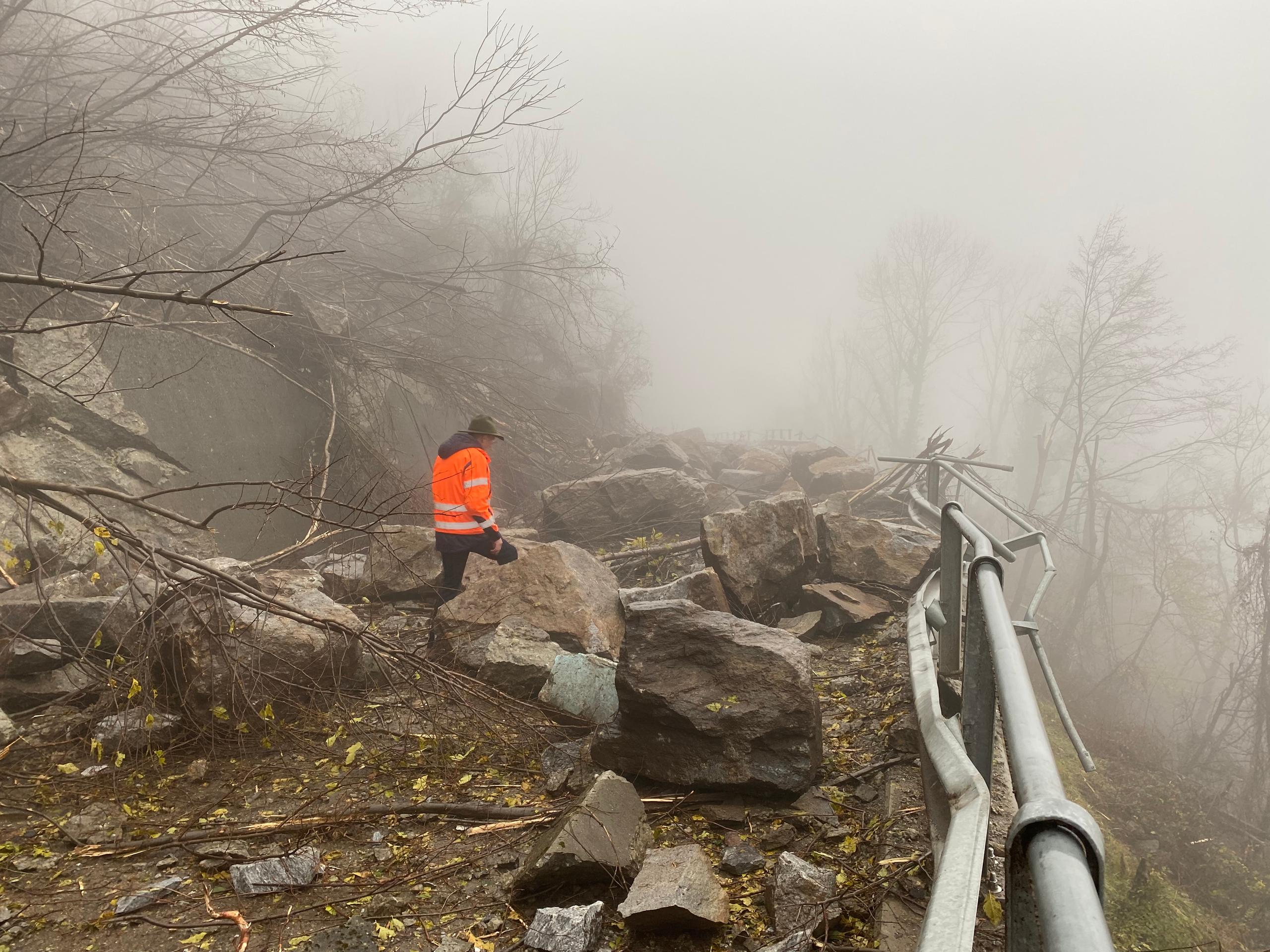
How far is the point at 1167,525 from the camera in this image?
24359mm

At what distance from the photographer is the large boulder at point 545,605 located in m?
5.16

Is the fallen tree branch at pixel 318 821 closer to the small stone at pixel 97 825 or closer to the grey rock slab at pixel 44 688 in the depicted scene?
the small stone at pixel 97 825

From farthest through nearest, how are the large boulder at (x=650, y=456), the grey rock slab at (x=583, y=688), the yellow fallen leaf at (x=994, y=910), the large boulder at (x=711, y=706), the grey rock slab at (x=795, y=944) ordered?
1. the large boulder at (x=650, y=456)
2. the grey rock slab at (x=583, y=688)
3. the large boulder at (x=711, y=706)
4. the grey rock slab at (x=795, y=944)
5. the yellow fallen leaf at (x=994, y=910)

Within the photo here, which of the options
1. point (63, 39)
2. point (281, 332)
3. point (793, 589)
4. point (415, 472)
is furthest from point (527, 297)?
point (793, 589)

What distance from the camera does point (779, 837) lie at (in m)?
2.79

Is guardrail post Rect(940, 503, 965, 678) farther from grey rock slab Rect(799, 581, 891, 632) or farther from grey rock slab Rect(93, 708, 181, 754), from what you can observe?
grey rock slab Rect(93, 708, 181, 754)

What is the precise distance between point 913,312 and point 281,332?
40.0 m

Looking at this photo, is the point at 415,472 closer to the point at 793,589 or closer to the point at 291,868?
the point at 793,589

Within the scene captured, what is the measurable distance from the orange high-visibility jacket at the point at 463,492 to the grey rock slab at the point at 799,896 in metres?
4.14

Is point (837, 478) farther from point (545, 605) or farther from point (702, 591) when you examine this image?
point (545, 605)

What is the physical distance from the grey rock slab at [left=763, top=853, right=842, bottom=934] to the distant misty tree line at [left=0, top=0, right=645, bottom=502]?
2788 mm

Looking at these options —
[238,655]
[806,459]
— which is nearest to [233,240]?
[238,655]

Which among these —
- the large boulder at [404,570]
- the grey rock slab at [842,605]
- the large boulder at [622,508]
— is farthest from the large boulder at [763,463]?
the grey rock slab at [842,605]

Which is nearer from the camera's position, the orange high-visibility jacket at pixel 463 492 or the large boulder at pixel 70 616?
the large boulder at pixel 70 616
